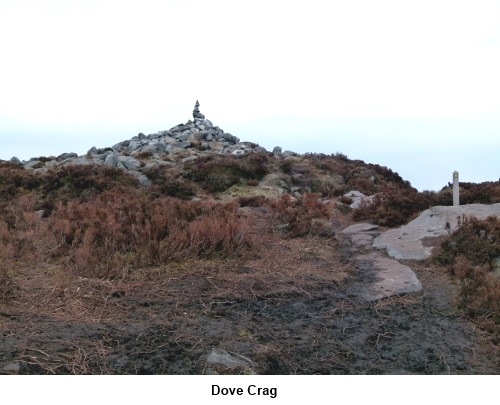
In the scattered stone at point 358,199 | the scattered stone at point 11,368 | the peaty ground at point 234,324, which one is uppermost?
the scattered stone at point 358,199

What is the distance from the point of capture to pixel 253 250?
313 inches

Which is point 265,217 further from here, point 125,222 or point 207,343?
point 207,343

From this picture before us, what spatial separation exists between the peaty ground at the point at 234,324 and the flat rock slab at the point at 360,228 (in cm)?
291

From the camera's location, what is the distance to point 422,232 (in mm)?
9117

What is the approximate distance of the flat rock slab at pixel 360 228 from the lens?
10195 millimetres

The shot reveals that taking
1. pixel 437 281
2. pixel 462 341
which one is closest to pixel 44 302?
pixel 462 341

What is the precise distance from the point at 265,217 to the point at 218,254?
3.52 m

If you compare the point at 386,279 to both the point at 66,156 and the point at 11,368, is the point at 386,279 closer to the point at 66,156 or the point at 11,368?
the point at 11,368

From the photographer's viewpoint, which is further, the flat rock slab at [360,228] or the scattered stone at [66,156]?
the scattered stone at [66,156]

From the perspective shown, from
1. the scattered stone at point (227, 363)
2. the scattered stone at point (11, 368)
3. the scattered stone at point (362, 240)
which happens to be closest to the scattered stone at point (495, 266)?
the scattered stone at point (362, 240)

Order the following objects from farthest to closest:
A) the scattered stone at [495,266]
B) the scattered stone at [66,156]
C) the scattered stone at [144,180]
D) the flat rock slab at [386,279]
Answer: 1. the scattered stone at [66,156]
2. the scattered stone at [144,180]
3. the scattered stone at [495,266]
4. the flat rock slab at [386,279]

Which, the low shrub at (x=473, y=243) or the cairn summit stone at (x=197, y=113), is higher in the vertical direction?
the cairn summit stone at (x=197, y=113)

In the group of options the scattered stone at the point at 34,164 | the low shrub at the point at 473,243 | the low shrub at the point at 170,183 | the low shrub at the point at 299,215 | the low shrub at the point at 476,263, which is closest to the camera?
the low shrub at the point at 476,263

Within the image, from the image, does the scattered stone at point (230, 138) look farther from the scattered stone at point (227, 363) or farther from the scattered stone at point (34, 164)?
the scattered stone at point (227, 363)
